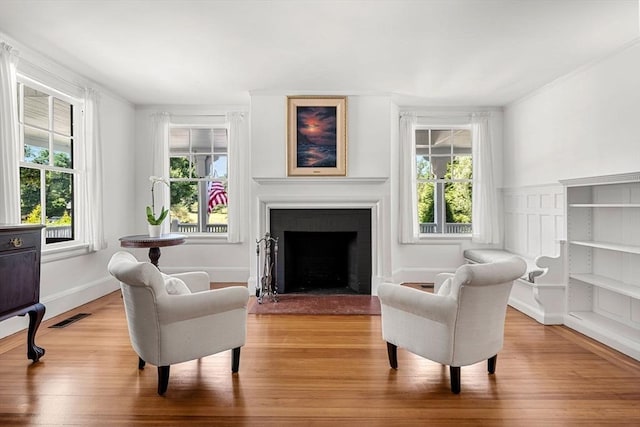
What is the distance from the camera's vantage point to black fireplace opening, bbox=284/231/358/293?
5.10 m

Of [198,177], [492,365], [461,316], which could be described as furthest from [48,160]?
[492,365]

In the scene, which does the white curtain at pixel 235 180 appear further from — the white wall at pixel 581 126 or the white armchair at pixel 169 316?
the white wall at pixel 581 126

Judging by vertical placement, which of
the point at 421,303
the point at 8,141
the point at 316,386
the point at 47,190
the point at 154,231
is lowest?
the point at 316,386

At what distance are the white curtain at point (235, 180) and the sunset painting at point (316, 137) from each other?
45.3 inches

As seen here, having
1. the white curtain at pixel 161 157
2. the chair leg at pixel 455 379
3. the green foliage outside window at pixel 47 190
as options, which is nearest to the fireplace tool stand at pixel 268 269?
the white curtain at pixel 161 157

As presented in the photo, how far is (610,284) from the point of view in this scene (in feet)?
10.5

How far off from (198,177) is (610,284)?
17.2 feet

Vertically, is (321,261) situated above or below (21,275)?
below

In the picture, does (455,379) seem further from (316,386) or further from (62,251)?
(62,251)

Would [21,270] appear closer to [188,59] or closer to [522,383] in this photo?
[188,59]

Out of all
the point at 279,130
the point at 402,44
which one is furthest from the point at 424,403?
the point at 279,130

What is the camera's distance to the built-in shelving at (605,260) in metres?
3.05

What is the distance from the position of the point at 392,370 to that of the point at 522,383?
86 centimetres

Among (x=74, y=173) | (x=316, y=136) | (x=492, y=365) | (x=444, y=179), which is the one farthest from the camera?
(x=444, y=179)
